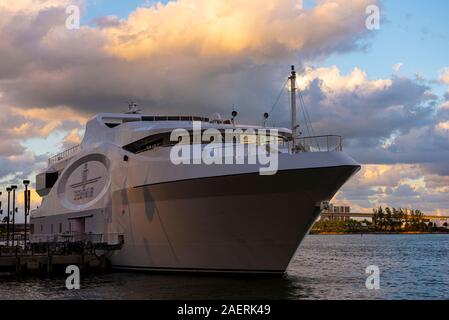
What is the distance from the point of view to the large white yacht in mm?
24281

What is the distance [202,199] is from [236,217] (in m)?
1.75

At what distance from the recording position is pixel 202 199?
25547mm

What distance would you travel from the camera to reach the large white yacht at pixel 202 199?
24281 millimetres

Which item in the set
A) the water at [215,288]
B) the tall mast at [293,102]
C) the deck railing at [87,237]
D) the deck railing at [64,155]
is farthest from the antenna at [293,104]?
the deck railing at [64,155]

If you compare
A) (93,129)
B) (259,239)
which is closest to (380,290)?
(259,239)

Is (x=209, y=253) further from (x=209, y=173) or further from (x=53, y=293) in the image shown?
(x=53, y=293)

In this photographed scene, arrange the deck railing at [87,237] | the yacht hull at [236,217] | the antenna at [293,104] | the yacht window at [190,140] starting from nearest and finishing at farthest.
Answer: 1. the yacht hull at [236,217]
2. the antenna at [293,104]
3. the yacht window at [190,140]
4. the deck railing at [87,237]

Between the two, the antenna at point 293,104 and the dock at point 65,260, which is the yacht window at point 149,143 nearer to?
the dock at point 65,260

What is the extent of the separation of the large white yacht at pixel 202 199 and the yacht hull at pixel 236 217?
0.14ft

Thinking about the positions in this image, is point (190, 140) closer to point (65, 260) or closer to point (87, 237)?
point (87, 237)

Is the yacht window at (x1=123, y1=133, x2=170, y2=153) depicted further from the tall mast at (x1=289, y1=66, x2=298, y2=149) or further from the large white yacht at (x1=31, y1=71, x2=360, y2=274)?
the tall mast at (x1=289, y1=66, x2=298, y2=149)

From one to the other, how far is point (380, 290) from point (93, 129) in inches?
766

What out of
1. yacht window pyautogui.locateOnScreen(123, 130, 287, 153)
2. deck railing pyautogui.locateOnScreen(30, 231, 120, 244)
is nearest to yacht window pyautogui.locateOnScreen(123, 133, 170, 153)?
yacht window pyautogui.locateOnScreen(123, 130, 287, 153)

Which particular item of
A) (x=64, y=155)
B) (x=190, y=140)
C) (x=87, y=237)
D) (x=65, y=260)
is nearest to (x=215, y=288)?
(x=190, y=140)
